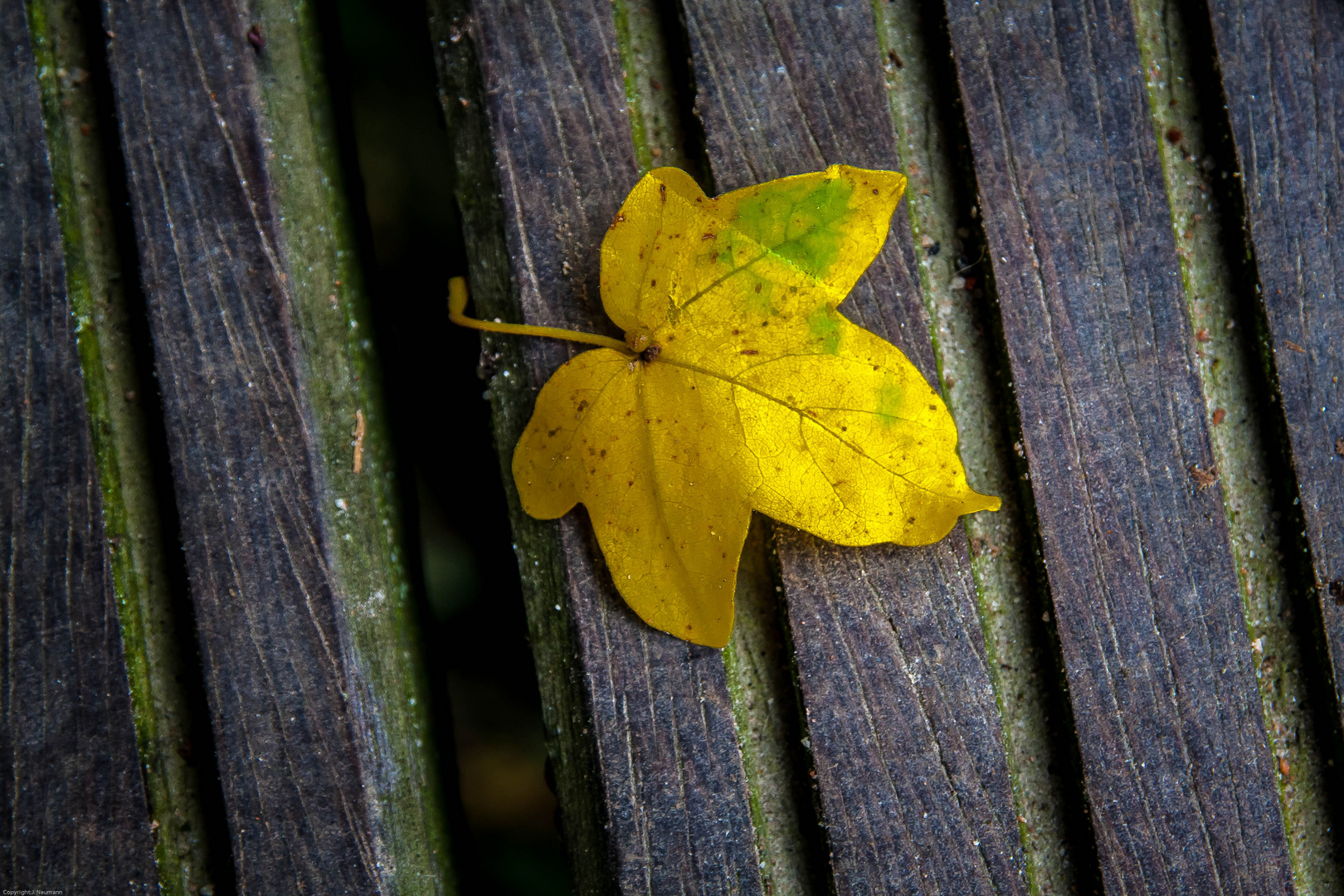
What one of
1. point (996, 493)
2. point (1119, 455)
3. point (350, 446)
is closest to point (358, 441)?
point (350, 446)

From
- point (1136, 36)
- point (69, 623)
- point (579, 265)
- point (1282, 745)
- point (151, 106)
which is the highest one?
point (151, 106)

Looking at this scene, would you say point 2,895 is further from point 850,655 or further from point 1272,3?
point 1272,3

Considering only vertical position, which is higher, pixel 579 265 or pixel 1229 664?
pixel 579 265

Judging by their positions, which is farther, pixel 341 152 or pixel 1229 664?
pixel 341 152

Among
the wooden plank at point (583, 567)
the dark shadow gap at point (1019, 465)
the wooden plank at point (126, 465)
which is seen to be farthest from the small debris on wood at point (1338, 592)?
the wooden plank at point (126, 465)

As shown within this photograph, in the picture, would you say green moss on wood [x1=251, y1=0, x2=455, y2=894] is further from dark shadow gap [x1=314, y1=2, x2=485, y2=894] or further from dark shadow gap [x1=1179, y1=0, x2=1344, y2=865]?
dark shadow gap [x1=1179, y1=0, x2=1344, y2=865]

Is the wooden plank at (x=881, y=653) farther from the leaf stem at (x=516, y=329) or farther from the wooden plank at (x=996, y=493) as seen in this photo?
the leaf stem at (x=516, y=329)

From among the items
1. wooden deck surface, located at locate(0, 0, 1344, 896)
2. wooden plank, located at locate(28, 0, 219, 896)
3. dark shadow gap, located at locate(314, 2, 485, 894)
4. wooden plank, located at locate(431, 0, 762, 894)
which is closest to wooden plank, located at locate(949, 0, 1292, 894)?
wooden deck surface, located at locate(0, 0, 1344, 896)

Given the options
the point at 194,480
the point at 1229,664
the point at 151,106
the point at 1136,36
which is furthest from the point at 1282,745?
the point at 151,106
